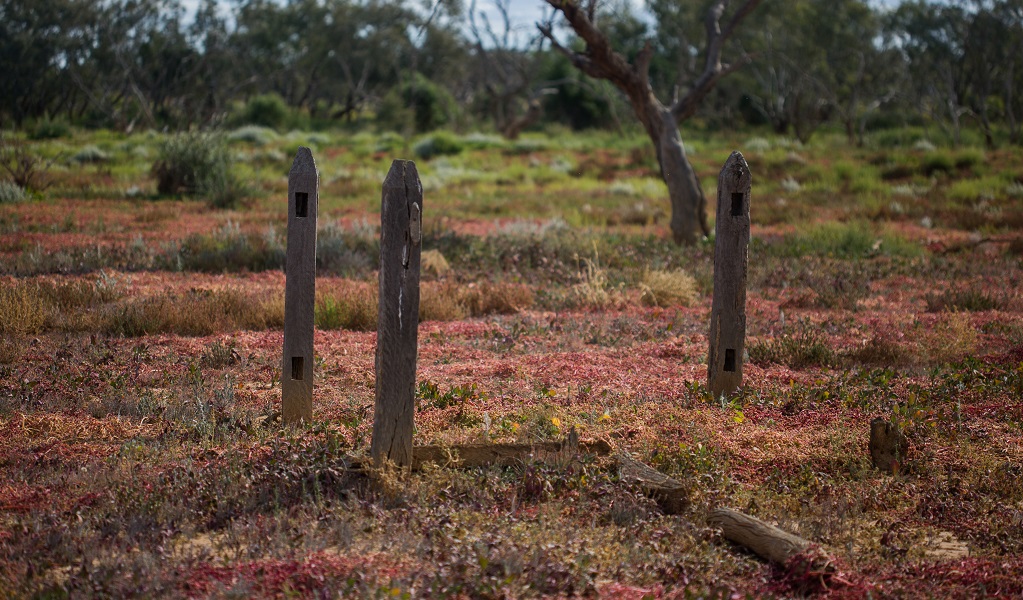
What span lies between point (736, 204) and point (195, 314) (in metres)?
4.99

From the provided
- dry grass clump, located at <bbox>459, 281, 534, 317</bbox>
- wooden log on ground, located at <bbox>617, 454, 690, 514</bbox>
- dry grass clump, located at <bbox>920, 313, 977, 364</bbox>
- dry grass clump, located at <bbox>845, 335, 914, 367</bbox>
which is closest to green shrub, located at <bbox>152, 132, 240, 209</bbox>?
dry grass clump, located at <bbox>459, 281, 534, 317</bbox>

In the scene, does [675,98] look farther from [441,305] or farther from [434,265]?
[441,305]

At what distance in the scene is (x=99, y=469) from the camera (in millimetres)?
4672

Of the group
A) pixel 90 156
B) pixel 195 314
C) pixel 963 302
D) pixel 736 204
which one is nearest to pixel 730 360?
pixel 736 204

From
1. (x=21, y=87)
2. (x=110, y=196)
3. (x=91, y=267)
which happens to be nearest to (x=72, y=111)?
(x=21, y=87)

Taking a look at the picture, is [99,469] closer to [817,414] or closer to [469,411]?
[469,411]

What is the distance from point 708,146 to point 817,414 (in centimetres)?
2775

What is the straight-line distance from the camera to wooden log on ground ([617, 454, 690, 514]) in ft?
15.3

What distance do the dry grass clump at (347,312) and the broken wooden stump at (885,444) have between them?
16.4 feet

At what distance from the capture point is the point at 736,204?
6332 millimetres

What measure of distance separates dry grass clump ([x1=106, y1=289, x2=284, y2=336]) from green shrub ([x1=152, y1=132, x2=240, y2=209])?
8.92 m

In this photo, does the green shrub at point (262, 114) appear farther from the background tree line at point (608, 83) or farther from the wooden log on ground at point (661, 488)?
the wooden log on ground at point (661, 488)

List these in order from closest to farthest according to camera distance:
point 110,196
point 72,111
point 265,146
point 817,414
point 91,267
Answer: point 817,414, point 91,267, point 110,196, point 265,146, point 72,111

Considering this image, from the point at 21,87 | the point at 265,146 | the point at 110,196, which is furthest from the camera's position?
the point at 21,87
